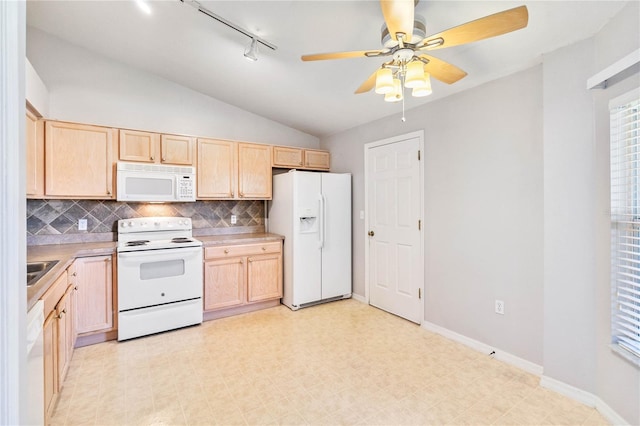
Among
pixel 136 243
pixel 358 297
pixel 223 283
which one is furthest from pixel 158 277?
pixel 358 297

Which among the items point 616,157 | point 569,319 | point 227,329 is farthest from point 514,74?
point 227,329

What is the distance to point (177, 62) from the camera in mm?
3270

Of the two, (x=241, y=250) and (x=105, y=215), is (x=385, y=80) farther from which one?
(x=105, y=215)

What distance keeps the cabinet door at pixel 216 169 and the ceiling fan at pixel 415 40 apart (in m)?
2.20

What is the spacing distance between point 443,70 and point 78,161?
3.37 meters

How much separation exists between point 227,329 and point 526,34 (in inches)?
142

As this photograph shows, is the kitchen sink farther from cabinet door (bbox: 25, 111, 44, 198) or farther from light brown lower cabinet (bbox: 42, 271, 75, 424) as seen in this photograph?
cabinet door (bbox: 25, 111, 44, 198)

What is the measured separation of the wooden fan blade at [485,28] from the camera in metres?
1.34

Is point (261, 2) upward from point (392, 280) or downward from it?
upward

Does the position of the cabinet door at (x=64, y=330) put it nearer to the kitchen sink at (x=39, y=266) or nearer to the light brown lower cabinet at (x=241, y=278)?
the kitchen sink at (x=39, y=266)

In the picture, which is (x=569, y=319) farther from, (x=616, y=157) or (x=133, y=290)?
(x=133, y=290)

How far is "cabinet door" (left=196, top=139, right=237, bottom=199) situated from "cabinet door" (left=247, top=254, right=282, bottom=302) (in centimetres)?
90

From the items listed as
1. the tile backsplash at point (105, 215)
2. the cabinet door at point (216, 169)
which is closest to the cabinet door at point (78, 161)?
the tile backsplash at point (105, 215)

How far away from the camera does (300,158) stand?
441 cm
